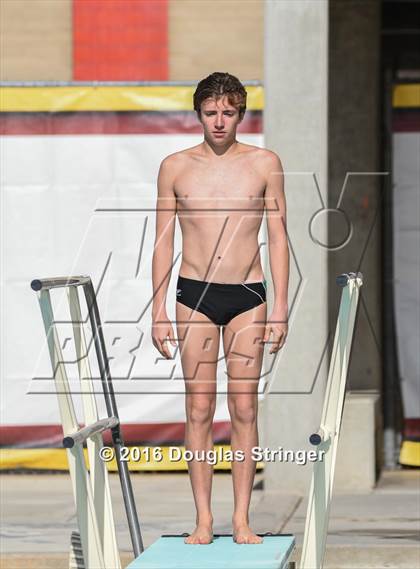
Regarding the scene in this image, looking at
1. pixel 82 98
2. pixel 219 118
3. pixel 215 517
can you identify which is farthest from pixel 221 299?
pixel 82 98

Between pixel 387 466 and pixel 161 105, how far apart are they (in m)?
3.83

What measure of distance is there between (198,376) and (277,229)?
30.0 inches

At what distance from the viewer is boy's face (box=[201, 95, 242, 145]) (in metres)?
6.66

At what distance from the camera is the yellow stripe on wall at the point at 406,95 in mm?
13344

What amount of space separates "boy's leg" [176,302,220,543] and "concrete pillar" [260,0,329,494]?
4897 millimetres

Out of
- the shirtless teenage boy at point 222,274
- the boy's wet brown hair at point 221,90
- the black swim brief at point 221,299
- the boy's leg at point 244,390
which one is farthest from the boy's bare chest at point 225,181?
the boy's leg at point 244,390

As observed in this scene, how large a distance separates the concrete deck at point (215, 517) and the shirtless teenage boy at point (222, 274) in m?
2.31

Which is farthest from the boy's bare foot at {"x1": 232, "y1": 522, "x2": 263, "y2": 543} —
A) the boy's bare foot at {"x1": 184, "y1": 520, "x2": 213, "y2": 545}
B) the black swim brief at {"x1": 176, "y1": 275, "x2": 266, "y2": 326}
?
the black swim brief at {"x1": 176, "y1": 275, "x2": 266, "y2": 326}

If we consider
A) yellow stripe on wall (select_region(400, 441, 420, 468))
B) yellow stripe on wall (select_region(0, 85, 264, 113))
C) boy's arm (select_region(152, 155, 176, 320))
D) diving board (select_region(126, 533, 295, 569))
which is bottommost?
yellow stripe on wall (select_region(400, 441, 420, 468))

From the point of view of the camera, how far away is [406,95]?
43.8 ft

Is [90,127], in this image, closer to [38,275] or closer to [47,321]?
[38,275]

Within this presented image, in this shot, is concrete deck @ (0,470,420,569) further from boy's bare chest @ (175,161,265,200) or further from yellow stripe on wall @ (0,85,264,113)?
yellow stripe on wall @ (0,85,264,113)

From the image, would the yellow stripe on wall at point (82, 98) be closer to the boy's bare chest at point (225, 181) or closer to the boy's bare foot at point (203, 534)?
the boy's bare chest at point (225, 181)

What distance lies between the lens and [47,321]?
6129 mm
